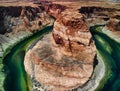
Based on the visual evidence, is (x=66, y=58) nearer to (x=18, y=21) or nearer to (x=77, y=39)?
(x=77, y=39)

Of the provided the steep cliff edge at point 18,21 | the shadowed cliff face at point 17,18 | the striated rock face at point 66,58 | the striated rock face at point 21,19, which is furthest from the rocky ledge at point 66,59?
the shadowed cliff face at point 17,18

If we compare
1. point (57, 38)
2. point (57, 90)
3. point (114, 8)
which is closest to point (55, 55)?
point (57, 38)

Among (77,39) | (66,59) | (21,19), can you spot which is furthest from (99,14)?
(66,59)

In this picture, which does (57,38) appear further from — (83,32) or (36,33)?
(36,33)

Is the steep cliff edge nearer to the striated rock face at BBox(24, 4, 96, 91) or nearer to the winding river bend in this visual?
the winding river bend

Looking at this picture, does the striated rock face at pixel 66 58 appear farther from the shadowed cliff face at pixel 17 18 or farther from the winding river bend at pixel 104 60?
the shadowed cliff face at pixel 17 18

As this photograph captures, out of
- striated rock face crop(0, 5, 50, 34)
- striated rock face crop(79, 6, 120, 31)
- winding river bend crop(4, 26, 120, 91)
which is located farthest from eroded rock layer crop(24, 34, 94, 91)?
striated rock face crop(79, 6, 120, 31)
